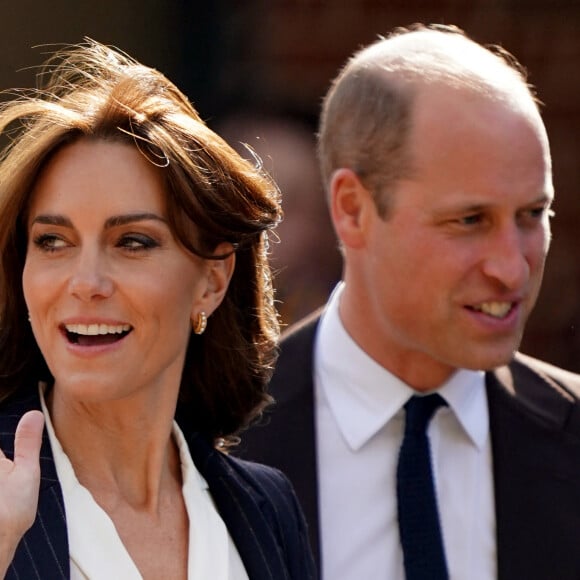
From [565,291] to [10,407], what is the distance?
9.75 ft

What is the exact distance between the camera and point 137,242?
2.75 m

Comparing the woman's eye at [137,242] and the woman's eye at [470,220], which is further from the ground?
the woman's eye at [137,242]

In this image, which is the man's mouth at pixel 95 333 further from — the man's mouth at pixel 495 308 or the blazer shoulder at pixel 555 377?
the blazer shoulder at pixel 555 377

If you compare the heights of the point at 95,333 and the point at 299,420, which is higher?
the point at 95,333

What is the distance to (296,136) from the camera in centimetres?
505

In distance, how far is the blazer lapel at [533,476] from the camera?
131 inches

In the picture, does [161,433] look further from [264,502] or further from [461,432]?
[461,432]

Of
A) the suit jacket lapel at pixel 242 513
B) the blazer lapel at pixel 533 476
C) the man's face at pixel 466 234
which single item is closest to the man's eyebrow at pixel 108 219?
the suit jacket lapel at pixel 242 513

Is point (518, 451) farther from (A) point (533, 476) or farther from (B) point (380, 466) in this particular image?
(B) point (380, 466)

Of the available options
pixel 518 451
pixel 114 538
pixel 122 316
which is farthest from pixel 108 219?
pixel 518 451

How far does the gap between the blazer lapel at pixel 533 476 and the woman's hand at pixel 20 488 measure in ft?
4.10

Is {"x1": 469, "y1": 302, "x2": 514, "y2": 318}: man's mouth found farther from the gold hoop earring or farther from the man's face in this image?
Answer: the gold hoop earring

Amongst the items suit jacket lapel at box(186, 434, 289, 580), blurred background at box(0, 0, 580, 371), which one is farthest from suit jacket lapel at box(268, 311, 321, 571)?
blurred background at box(0, 0, 580, 371)

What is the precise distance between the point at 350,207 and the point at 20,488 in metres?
1.31
